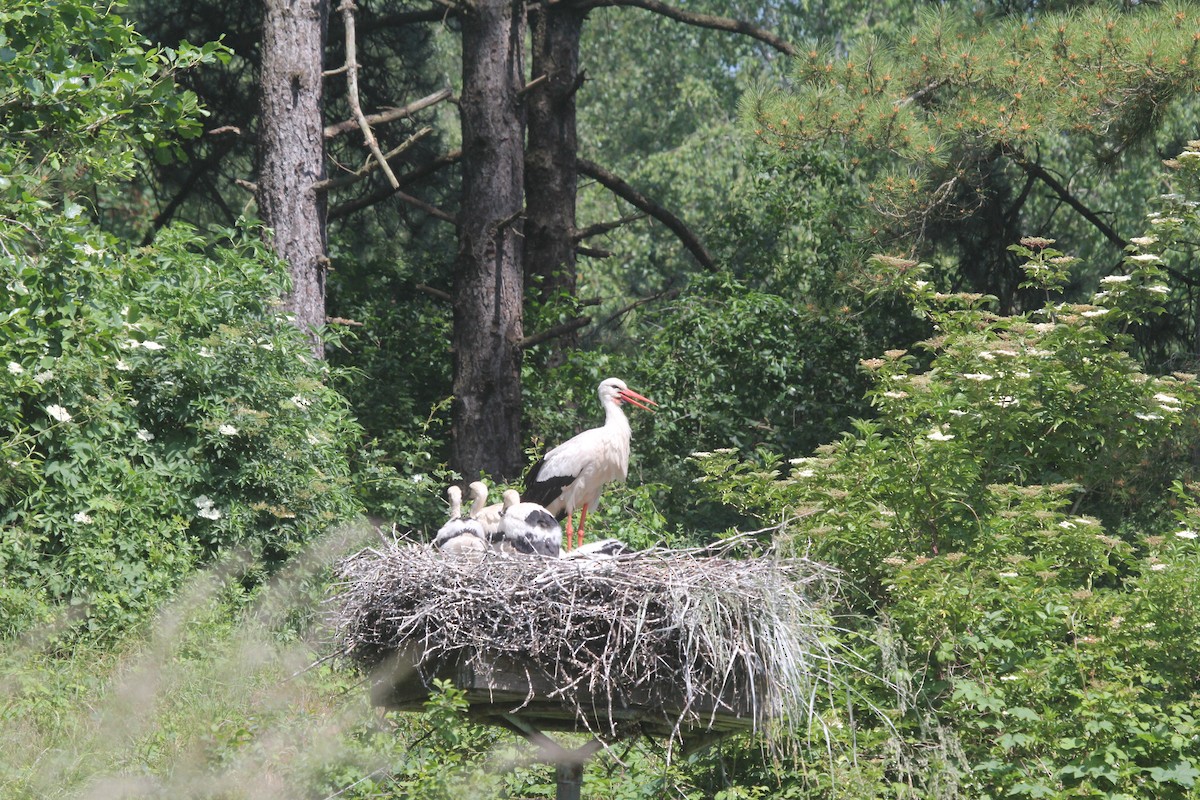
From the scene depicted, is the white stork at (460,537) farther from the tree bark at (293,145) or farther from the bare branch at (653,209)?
the bare branch at (653,209)

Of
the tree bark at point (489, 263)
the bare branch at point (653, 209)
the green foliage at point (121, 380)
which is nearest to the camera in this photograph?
the green foliage at point (121, 380)

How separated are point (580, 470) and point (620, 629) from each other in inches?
108

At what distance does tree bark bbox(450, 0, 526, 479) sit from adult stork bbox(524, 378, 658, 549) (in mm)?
4128

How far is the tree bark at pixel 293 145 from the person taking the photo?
450 inches

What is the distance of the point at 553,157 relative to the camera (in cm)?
1453

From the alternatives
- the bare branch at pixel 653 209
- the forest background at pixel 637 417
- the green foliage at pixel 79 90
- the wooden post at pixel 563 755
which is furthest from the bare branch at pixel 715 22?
the wooden post at pixel 563 755

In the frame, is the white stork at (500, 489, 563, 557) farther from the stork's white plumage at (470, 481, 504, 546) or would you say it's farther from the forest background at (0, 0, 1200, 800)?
the forest background at (0, 0, 1200, 800)

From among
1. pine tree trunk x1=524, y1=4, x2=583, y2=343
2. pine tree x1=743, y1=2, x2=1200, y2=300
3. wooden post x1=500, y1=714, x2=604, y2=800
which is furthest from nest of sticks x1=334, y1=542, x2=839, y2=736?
pine tree trunk x1=524, y1=4, x2=583, y2=343

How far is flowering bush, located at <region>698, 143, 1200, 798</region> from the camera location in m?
6.88

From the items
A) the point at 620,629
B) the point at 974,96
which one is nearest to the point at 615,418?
the point at 620,629

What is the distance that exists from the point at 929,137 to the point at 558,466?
16.3 feet

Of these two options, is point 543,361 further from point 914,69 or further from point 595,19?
point 595,19

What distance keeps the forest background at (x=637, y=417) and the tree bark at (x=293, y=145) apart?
0.20 ft

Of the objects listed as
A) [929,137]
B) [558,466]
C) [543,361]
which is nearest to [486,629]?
[558,466]
